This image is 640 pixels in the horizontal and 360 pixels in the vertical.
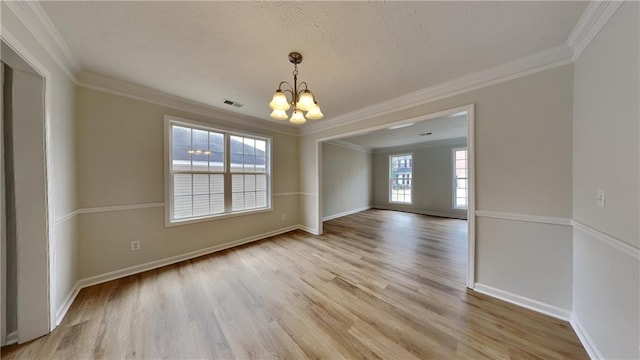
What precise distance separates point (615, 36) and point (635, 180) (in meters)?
0.90

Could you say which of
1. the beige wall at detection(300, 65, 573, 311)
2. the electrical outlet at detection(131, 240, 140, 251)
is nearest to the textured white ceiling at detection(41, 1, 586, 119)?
the beige wall at detection(300, 65, 573, 311)

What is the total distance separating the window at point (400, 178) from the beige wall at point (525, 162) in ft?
17.1

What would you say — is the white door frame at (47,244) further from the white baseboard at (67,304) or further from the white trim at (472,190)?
the white trim at (472,190)

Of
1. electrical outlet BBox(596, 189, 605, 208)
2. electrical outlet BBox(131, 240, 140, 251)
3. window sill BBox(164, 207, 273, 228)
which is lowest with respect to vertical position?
electrical outlet BBox(131, 240, 140, 251)

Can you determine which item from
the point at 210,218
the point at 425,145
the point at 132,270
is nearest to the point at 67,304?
the point at 132,270

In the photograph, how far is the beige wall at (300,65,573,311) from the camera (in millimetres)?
1767

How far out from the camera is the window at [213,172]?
3.01 meters

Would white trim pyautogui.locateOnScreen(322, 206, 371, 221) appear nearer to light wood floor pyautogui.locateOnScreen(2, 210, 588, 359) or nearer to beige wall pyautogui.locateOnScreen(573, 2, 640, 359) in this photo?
light wood floor pyautogui.locateOnScreen(2, 210, 588, 359)

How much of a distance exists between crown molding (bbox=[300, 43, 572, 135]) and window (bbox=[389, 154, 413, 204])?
458 centimetres

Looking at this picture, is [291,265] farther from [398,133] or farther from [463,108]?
[398,133]

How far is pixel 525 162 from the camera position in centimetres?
193

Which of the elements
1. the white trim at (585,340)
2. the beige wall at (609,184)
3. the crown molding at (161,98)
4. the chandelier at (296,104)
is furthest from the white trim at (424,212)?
the chandelier at (296,104)

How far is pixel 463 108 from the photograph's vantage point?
7.53ft

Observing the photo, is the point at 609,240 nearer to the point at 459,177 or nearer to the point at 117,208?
the point at 117,208
